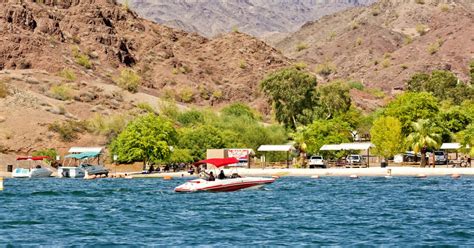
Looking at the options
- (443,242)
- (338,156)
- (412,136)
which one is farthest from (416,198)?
(338,156)

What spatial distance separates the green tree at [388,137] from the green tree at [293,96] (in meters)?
33.3

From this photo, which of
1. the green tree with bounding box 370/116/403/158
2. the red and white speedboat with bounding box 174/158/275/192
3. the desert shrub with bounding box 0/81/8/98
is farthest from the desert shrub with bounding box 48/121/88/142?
the red and white speedboat with bounding box 174/158/275/192

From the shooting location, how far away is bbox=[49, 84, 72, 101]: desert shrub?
18912cm

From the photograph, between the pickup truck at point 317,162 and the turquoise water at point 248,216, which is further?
the pickup truck at point 317,162

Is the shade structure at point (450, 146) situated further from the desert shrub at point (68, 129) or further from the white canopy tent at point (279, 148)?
the desert shrub at point (68, 129)

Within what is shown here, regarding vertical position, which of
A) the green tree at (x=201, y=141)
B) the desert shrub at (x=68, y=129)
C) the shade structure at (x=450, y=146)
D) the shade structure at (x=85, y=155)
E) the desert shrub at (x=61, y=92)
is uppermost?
the desert shrub at (x=61, y=92)

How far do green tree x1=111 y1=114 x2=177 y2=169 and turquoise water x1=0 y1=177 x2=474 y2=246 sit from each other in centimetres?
3530

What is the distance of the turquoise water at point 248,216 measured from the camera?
154 ft

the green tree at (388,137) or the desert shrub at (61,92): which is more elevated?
the desert shrub at (61,92)

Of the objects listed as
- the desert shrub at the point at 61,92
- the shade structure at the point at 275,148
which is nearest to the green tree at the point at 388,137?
the shade structure at the point at 275,148

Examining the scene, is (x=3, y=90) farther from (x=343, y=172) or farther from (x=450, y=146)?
(x=450, y=146)

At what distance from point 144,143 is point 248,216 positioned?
69.0 meters

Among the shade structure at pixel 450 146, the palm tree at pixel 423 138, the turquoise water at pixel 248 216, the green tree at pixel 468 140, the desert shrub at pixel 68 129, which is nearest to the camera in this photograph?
the turquoise water at pixel 248 216

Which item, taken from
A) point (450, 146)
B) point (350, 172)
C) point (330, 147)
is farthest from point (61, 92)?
point (350, 172)
